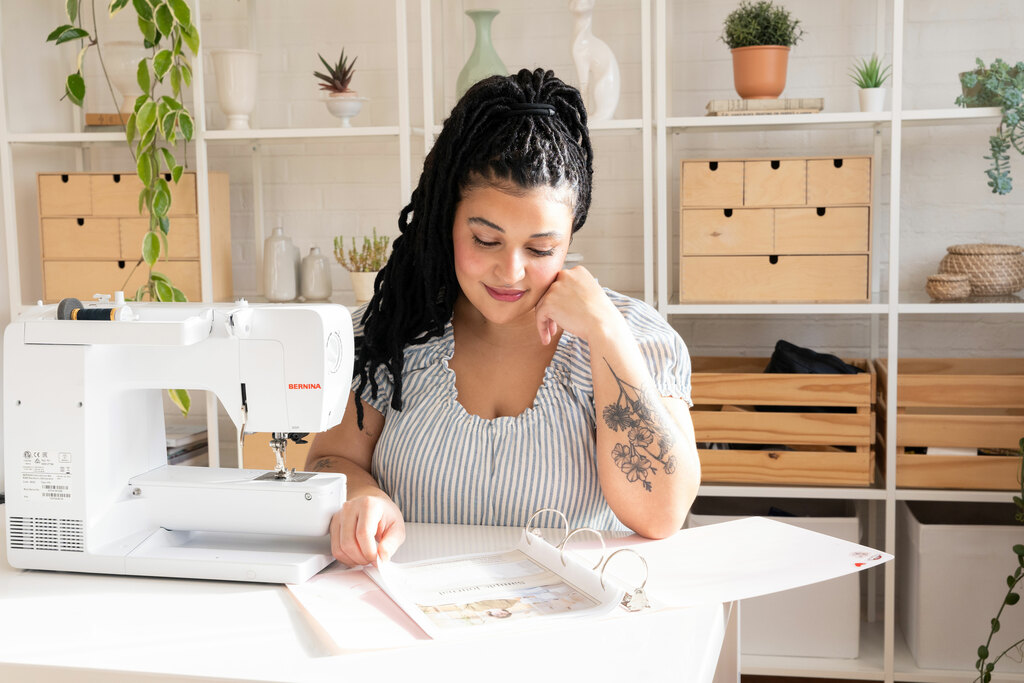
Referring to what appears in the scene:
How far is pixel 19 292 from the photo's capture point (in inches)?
108

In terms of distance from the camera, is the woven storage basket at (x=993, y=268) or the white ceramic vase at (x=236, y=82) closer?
the woven storage basket at (x=993, y=268)

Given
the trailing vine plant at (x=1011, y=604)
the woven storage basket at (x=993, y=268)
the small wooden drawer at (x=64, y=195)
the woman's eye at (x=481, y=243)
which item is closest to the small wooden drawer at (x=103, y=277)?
the small wooden drawer at (x=64, y=195)

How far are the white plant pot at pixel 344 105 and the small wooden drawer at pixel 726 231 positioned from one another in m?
0.94

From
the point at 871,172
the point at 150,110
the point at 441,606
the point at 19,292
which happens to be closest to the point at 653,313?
the point at 441,606

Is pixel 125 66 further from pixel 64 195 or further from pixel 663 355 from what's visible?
pixel 663 355

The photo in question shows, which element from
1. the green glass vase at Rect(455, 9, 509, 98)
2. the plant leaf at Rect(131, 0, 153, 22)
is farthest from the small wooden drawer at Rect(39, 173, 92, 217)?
the green glass vase at Rect(455, 9, 509, 98)

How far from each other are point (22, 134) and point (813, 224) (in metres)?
2.13

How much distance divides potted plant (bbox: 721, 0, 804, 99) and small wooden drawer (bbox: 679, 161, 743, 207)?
211 millimetres

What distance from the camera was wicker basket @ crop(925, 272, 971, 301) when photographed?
2492 millimetres

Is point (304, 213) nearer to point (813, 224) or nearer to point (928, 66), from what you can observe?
point (813, 224)

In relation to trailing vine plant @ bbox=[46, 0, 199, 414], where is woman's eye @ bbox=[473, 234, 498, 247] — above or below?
below

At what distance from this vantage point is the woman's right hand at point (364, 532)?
1193 mm

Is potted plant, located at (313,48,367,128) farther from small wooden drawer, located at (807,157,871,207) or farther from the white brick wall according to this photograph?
small wooden drawer, located at (807,157,871,207)

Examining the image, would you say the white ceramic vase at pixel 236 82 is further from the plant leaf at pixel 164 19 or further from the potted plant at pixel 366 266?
the potted plant at pixel 366 266
